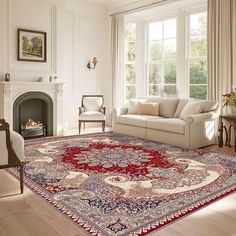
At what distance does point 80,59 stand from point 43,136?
239 centimetres

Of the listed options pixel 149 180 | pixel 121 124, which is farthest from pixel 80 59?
pixel 149 180

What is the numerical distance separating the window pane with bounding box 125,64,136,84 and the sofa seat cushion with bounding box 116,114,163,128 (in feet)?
6.64

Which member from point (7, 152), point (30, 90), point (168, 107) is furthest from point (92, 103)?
point (7, 152)

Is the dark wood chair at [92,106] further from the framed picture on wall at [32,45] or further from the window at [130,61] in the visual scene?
the framed picture on wall at [32,45]

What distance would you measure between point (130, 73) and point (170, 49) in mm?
1348

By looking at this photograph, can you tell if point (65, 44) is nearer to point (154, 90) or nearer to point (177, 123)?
point (154, 90)

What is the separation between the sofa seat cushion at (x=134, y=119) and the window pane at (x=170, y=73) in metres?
1.69

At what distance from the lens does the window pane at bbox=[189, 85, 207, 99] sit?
651 cm

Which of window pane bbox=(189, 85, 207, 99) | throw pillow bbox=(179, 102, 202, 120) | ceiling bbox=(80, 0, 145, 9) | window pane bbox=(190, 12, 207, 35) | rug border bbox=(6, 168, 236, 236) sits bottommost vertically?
rug border bbox=(6, 168, 236, 236)

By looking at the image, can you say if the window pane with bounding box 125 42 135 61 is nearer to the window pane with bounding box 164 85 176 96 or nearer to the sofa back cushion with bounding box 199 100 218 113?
the window pane with bounding box 164 85 176 96

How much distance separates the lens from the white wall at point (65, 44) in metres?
5.90

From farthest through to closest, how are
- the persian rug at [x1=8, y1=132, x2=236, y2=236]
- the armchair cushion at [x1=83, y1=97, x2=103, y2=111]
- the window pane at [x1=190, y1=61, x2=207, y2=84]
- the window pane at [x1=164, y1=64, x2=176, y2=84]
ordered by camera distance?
the window pane at [x1=164, y1=64, x2=176, y2=84], the armchair cushion at [x1=83, y1=97, x2=103, y2=111], the window pane at [x1=190, y1=61, x2=207, y2=84], the persian rug at [x1=8, y1=132, x2=236, y2=236]

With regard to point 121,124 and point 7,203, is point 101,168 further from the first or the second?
point 121,124

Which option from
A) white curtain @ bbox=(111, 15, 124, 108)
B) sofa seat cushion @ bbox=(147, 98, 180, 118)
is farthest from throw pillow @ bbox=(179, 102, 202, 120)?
white curtain @ bbox=(111, 15, 124, 108)
